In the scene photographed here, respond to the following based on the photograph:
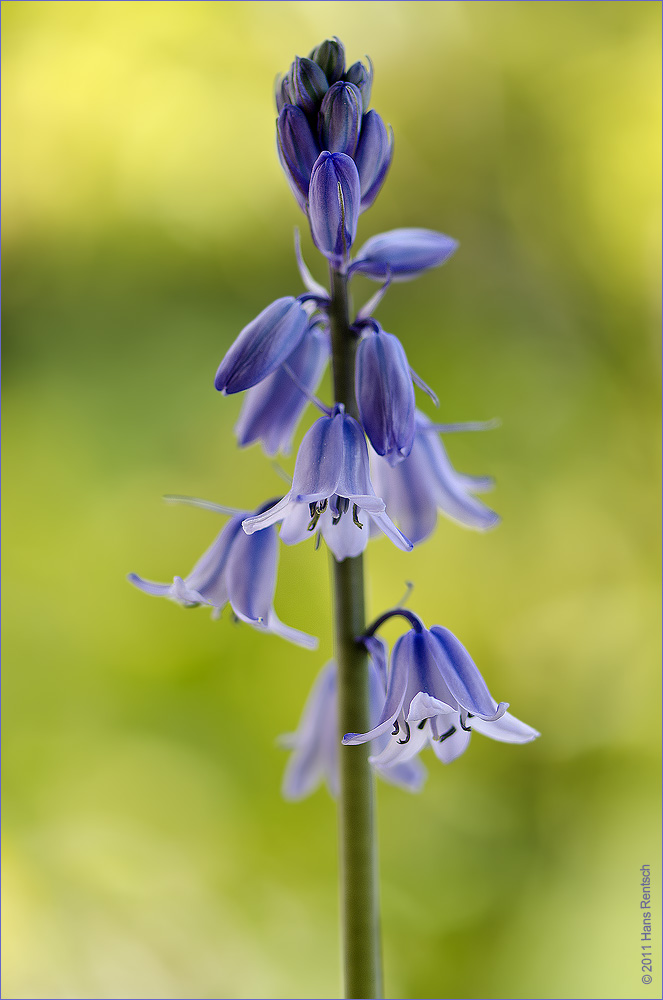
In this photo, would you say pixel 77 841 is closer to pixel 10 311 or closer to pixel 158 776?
pixel 158 776

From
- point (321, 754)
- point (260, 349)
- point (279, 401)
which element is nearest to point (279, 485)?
point (321, 754)

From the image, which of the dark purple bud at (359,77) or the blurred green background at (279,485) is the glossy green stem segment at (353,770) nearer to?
the dark purple bud at (359,77)

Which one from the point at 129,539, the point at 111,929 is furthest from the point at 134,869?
the point at 129,539

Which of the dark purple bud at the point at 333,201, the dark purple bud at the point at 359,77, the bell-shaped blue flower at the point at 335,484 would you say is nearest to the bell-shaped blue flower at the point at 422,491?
the bell-shaped blue flower at the point at 335,484

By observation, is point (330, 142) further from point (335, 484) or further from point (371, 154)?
point (335, 484)

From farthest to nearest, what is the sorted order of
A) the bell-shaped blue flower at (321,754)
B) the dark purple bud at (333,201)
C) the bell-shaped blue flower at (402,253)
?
1. the bell-shaped blue flower at (321,754)
2. the bell-shaped blue flower at (402,253)
3. the dark purple bud at (333,201)

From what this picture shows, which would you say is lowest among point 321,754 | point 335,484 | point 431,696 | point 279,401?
point 321,754
